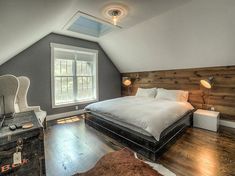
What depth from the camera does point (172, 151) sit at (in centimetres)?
217

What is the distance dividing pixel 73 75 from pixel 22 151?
3455 mm

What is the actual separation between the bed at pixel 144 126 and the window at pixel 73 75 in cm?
165

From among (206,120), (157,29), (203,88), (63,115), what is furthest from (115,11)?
(63,115)

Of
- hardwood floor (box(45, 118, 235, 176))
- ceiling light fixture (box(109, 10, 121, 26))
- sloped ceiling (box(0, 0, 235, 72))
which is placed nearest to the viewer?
hardwood floor (box(45, 118, 235, 176))

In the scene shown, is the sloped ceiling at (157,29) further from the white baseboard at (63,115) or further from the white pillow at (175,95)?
the white baseboard at (63,115)

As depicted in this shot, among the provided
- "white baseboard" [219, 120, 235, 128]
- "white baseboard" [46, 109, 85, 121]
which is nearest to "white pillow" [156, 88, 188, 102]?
"white baseboard" [219, 120, 235, 128]

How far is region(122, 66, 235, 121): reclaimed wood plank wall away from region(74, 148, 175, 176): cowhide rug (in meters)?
2.57

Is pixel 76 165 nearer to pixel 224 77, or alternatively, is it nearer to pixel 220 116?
pixel 220 116

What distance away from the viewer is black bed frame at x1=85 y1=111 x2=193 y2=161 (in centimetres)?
199

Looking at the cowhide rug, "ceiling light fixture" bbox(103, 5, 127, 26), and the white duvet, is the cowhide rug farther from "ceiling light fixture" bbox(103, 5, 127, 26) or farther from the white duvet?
"ceiling light fixture" bbox(103, 5, 127, 26)

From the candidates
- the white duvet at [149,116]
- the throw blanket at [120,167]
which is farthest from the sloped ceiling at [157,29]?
the throw blanket at [120,167]

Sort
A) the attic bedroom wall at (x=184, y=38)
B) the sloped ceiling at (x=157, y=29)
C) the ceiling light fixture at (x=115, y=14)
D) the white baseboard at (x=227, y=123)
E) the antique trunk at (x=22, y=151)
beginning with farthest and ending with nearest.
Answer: the white baseboard at (x=227, y=123)
the ceiling light fixture at (x=115, y=14)
the attic bedroom wall at (x=184, y=38)
the sloped ceiling at (x=157, y=29)
the antique trunk at (x=22, y=151)

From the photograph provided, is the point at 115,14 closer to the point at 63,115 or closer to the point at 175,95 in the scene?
the point at 175,95

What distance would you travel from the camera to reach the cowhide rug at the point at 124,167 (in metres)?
1.63
